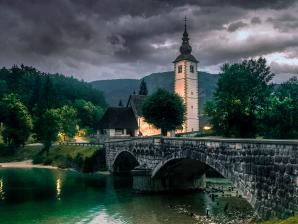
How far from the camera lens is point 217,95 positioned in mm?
73875

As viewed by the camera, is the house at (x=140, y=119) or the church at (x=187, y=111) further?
the house at (x=140, y=119)

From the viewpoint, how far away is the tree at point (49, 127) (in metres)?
103

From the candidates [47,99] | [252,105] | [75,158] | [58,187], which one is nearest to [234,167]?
[58,187]

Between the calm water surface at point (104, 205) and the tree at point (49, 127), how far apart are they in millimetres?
40768

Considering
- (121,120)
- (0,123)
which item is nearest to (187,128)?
(121,120)

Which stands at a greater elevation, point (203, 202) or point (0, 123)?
point (0, 123)

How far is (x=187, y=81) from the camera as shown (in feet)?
348

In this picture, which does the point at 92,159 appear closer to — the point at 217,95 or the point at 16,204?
the point at 217,95

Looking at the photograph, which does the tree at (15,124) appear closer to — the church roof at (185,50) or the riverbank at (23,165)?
the riverbank at (23,165)

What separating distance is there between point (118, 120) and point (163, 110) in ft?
86.7

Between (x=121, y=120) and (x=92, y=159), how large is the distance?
27246 millimetres

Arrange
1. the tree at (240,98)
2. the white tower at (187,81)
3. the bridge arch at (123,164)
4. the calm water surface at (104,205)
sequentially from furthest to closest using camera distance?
the white tower at (187,81) < the bridge arch at (123,164) < the tree at (240,98) < the calm water surface at (104,205)

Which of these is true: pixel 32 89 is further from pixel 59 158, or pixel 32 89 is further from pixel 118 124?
pixel 59 158

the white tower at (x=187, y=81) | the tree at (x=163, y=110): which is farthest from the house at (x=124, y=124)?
the tree at (x=163, y=110)
